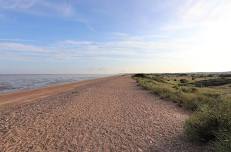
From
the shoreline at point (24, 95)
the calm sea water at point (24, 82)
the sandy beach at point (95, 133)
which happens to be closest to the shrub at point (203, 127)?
the sandy beach at point (95, 133)

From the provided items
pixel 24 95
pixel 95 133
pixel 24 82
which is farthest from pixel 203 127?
pixel 24 82

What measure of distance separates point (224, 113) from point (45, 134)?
5289 millimetres

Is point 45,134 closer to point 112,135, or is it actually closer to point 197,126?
point 112,135

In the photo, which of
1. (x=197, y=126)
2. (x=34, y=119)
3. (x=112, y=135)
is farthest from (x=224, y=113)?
(x=34, y=119)

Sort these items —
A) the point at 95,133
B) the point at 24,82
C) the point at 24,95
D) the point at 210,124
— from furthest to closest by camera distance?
the point at 24,82 → the point at 24,95 → the point at 95,133 → the point at 210,124

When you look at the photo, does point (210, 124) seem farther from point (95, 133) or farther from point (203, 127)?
point (95, 133)

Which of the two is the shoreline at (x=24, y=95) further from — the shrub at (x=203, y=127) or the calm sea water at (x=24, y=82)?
the shrub at (x=203, y=127)

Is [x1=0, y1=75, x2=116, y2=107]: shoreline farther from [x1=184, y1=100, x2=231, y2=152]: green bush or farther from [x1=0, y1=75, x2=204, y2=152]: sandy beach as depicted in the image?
[x1=184, y1=100, x2=231, y2=152]: green bush

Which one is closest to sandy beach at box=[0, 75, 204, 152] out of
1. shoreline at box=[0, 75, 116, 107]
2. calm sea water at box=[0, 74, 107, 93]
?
shoreline at box=[0, 75, 116, 107]

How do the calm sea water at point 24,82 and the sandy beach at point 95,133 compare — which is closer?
the sandy beach at point 95,133

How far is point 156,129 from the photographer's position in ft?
25.0

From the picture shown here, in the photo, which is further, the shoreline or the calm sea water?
the calm sea water

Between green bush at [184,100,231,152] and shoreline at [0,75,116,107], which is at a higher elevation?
green bush at [184,100,231,152]

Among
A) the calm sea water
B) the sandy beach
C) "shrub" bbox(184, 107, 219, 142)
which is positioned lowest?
the calm sea water
